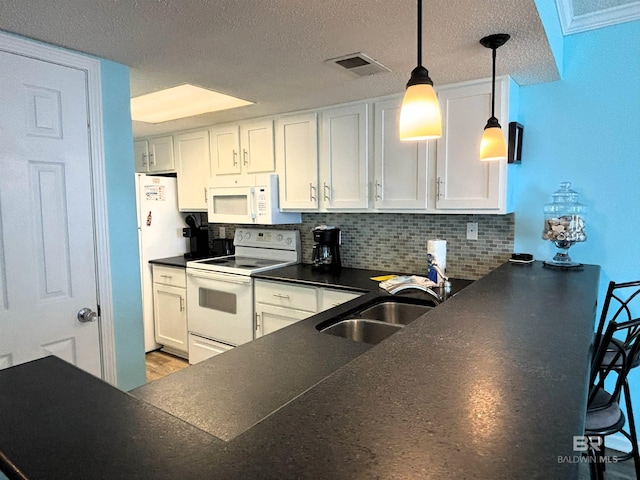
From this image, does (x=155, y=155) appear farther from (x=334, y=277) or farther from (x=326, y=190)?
(x=334, y=277)

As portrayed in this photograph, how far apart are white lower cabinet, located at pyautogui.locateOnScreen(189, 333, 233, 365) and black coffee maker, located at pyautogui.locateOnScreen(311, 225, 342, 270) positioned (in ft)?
3.37

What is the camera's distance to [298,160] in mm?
3137

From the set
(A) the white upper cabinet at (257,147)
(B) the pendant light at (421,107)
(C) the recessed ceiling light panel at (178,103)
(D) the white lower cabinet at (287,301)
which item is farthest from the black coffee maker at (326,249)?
(B) the pendant light at (421,107)

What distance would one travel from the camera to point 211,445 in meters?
0.61

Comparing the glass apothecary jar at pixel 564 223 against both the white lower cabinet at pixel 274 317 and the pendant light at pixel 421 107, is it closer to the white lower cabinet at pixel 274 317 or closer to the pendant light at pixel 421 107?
the pendant light at pixel 421 107

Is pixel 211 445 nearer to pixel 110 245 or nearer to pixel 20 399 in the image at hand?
pixel 20 399

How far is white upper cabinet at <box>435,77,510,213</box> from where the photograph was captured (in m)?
2.29

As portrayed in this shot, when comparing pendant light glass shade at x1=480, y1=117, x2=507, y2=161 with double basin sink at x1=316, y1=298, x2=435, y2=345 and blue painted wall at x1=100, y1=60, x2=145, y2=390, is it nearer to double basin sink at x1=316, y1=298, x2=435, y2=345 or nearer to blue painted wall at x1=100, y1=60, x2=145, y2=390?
double basin sink at x1=316, y1=298, x2=435, y2=345

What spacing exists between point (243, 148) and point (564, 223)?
98.2 inches

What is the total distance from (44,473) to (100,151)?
5.40 feet

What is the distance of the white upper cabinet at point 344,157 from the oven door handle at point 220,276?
0.84 metres

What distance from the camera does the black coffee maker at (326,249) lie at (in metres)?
3.16

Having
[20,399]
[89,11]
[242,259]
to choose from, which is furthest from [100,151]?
[242,259]

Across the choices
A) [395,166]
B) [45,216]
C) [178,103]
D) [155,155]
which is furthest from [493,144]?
[155,155]
